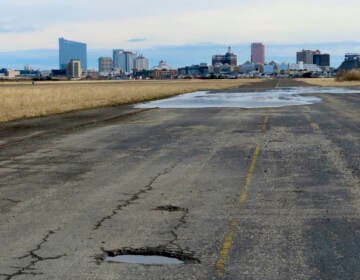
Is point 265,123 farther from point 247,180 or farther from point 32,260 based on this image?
point 32,260

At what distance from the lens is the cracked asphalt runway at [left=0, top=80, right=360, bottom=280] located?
19.0 ft

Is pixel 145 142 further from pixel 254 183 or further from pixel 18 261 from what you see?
pixel 18 261

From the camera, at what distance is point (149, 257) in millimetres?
6098

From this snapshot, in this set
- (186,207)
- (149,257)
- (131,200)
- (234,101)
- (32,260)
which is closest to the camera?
(32,260)

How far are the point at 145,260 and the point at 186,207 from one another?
244cm

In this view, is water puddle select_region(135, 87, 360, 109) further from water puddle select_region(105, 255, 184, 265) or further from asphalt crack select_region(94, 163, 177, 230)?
water puddle select_region(105, 255, 184, 265)

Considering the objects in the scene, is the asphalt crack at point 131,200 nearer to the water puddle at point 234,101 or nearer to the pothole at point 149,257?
the pothole at point 149,257

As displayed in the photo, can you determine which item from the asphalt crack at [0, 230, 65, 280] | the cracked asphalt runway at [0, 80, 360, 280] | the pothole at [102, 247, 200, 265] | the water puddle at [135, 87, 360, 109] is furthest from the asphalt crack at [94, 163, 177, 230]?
the water puddle at [135, 87, 360, 109]

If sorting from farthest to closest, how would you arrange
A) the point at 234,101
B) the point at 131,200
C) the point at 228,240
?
the point at 234,101, the point at 131,200, the point at 228,240

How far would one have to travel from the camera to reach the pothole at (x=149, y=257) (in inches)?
233

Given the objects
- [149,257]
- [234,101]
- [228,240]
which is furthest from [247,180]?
[234,101]

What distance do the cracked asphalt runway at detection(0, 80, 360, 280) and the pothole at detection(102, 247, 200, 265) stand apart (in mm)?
62

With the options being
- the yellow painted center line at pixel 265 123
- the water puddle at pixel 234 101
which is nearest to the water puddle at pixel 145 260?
the yellow painted center line at pixel 265 123

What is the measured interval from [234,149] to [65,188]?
229 inches
